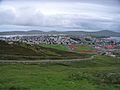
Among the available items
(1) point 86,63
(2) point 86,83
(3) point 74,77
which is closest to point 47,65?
(1) point 86,63

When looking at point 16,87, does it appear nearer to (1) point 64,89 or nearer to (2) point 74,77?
(1) point 64,89

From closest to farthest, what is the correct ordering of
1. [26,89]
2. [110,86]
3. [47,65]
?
[26,89]
[110,86]
[47,65]

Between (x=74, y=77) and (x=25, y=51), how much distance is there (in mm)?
59321

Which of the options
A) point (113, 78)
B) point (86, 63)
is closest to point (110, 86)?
point (113, 78)

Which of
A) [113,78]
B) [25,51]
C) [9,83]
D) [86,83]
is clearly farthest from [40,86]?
[25,51]

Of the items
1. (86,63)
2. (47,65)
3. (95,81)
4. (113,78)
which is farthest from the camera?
(86,63)

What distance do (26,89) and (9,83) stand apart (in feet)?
16.7

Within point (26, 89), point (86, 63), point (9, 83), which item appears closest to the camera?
point (26, 89)

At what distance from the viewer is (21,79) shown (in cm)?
5241

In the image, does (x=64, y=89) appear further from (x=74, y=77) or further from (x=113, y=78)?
(x=113, y=78)

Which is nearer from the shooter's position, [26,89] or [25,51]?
[26,89]

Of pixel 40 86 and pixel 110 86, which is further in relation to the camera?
pixel 110 86

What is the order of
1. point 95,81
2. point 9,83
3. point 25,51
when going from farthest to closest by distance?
point 25,51
point 95,81
point 9,83

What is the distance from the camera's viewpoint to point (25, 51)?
11462 centimetres
